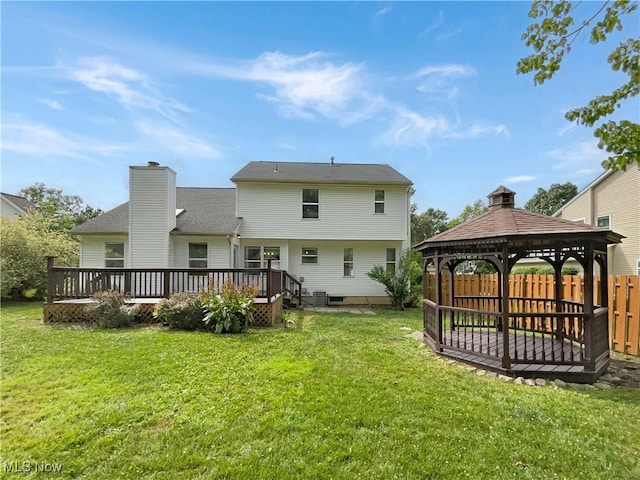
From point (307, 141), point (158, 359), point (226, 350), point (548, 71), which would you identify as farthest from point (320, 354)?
point (307, 141)

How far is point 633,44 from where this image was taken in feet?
10.7

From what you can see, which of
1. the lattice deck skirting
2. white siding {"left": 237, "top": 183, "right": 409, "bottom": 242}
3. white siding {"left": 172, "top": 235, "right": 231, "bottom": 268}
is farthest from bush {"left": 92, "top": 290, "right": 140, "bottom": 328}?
white siding {"left": 237, "top": 183, "right": 409, "bottom": 242}

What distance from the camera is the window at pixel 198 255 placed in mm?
13867

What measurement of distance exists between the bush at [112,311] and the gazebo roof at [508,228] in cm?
833

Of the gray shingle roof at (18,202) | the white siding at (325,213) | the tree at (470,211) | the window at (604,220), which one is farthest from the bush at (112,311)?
the tree at (470,211)

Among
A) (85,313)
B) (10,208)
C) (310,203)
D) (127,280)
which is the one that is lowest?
(85,313)

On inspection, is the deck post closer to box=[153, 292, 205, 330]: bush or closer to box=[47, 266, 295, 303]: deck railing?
box=[47, 266, 295, 303]: deck railing

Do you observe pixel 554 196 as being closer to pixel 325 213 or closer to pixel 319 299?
pixel 325 213

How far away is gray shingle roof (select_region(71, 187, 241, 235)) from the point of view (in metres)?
13.6

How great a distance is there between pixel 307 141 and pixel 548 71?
1678 centimetres

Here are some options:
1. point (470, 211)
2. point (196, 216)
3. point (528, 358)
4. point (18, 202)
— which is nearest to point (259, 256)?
point (196, 216)

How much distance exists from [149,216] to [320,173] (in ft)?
26.8

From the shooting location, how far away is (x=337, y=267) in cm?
1562

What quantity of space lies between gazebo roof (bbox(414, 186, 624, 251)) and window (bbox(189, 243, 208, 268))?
9912mm
